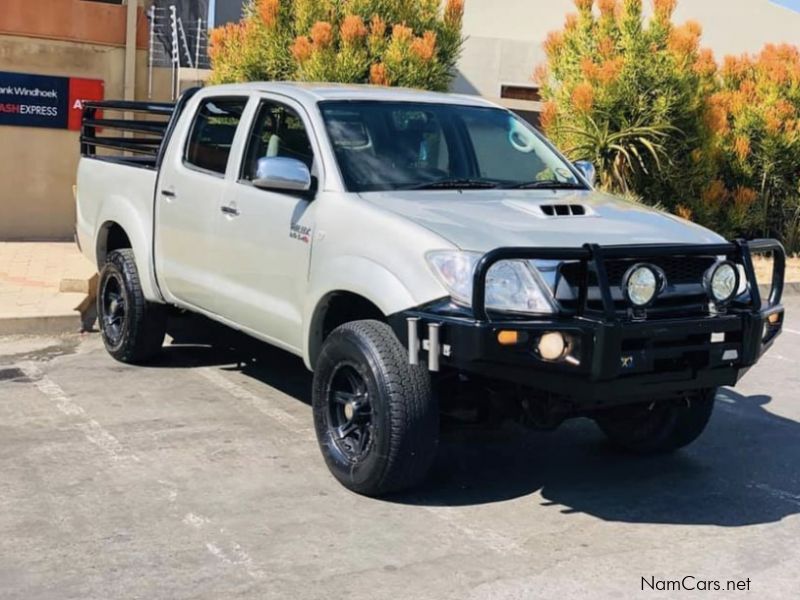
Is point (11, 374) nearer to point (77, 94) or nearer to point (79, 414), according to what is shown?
point (79, 414)

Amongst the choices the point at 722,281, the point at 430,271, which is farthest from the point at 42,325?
the point at 722,281

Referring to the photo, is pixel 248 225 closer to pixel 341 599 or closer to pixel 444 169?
pixel 444 169

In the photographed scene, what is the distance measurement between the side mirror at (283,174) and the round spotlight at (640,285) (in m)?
1.75

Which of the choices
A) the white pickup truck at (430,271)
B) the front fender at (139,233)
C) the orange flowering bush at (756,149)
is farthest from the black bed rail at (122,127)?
the orange flowering bush at (756,149)

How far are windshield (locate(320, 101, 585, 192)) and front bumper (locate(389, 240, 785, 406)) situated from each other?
3.81 feet

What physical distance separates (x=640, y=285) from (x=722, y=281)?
51 centimetres

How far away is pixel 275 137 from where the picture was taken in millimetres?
6234

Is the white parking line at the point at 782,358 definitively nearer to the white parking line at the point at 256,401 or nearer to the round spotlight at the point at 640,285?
the white parking line at the point at 256,401

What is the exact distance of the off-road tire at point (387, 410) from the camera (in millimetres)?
4816

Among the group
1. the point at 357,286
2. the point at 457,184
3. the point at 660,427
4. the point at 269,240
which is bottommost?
the point at 660,427

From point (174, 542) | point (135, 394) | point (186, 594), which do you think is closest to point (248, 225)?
point (135, 394)

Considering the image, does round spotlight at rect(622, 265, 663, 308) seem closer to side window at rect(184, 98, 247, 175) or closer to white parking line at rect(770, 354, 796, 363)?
side window at rect(184, 98, 247, 175)

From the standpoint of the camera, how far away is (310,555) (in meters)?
4.48

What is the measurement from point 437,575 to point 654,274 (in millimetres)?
1572
